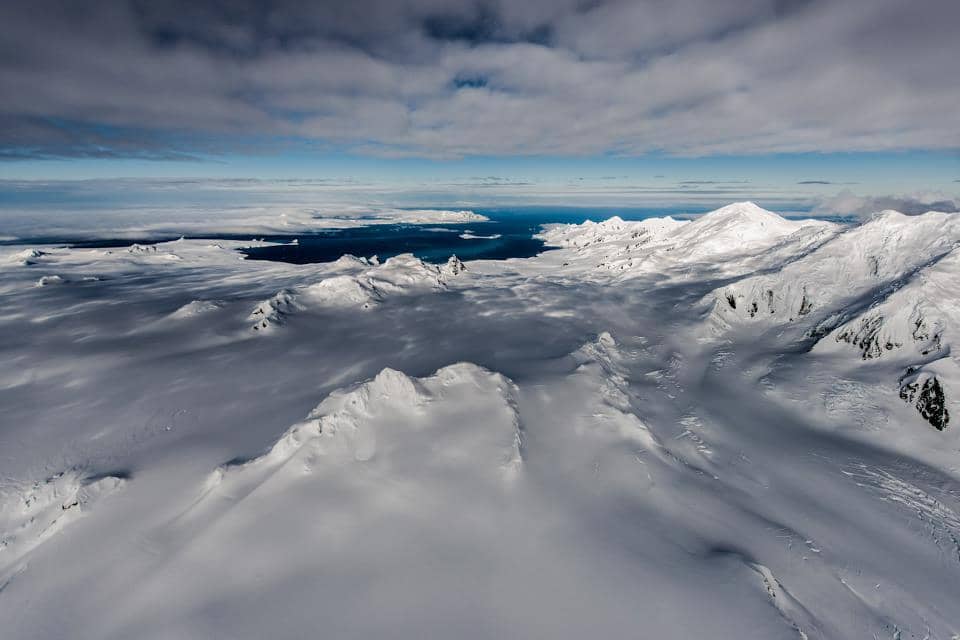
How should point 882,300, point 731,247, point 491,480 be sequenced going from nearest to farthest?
point 491,480 < point 882,300 < point 731,247

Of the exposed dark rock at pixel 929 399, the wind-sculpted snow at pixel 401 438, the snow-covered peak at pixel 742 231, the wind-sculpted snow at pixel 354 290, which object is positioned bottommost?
the exposed dark rock at pixel 929 399

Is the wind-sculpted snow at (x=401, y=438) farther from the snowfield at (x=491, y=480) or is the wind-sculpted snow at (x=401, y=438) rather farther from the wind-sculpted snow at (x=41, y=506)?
the wind-sculpted snow at (x=41, y=506)

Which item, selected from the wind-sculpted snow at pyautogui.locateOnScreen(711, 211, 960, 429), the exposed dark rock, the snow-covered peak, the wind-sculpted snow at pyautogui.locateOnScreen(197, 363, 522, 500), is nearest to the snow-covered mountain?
the snow-covered peak

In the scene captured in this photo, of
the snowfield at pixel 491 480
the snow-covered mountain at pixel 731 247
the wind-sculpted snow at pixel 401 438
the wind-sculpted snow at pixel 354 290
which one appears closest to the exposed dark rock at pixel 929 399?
the snowfield at pixel 491 480

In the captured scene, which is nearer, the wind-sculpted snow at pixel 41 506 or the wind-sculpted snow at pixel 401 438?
the wind-sculpted snow at pixel 41 506

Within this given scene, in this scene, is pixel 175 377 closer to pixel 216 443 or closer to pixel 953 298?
pixel 216 443

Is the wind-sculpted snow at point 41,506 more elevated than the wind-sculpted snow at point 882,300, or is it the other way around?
→ the wind-sculpted snow at point 882,300

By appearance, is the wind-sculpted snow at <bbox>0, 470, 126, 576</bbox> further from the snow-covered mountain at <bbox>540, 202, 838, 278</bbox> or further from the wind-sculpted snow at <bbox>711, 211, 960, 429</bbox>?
the snow-covered mountain at <bbox>540, 202, 838, 278</bbox>

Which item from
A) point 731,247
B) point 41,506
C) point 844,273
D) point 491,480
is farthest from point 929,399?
point 731,247

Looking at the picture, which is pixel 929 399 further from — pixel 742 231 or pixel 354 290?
pixel 742 231

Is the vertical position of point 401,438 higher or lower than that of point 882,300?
lower
